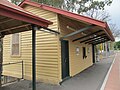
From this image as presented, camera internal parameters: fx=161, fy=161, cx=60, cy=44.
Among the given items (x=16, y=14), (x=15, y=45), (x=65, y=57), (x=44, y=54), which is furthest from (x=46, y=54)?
(x=16, y=14)

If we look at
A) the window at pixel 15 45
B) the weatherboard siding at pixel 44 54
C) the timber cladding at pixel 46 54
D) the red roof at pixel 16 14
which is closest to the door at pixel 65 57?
the timber cladding at pixel 46 54

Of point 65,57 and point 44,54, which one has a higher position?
point 44,54

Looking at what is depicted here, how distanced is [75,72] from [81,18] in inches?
190

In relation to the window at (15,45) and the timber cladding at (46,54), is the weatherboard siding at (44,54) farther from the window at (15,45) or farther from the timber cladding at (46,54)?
the window at (15,45)

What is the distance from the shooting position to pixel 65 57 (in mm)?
9602

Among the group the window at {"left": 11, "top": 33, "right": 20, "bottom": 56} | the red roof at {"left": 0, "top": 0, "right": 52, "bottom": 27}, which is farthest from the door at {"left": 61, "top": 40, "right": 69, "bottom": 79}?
the red roof at {"left": 0, "top": 0, "right": 52, "bottom": 27}

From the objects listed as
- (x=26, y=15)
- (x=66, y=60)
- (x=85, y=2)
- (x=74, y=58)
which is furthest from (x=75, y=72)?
(x=85, y=2)

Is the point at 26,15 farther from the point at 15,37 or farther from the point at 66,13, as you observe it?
the point at 15,37

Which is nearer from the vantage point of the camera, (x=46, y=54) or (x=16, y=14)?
(x=16, y=14)

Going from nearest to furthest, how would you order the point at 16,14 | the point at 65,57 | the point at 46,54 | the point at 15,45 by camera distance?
the point at 16,14 → the point at 46,54 → the point at 65,57 → the point at 15,45

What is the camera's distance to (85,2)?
80.1ft

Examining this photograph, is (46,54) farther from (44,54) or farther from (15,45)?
(15,45)

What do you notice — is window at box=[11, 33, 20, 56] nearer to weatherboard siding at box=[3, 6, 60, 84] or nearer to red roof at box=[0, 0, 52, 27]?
weatherboard siding at box=[3, 6, 60, 84]

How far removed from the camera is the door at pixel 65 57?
30.2ft
